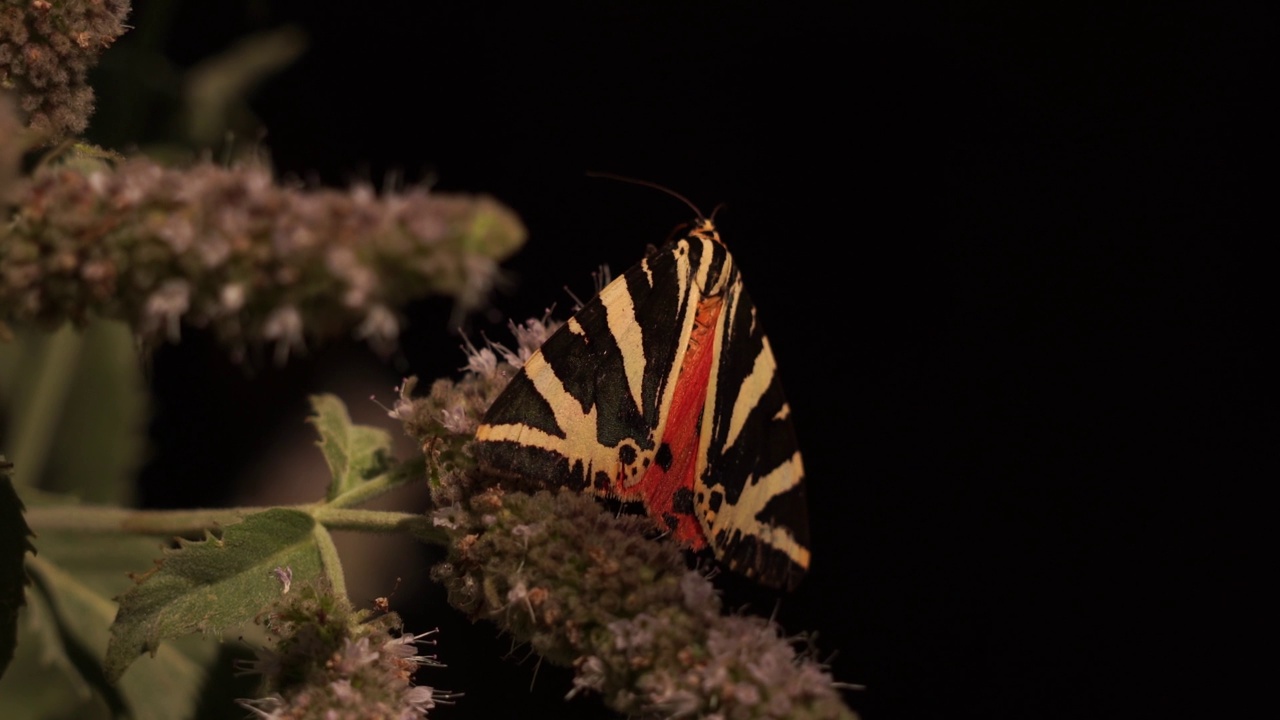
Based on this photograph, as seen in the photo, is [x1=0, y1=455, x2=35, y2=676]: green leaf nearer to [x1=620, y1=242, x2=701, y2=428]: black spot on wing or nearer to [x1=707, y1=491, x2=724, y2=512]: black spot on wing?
[x1=620, y1=242, x2=701, y2=428]: black spot on wing

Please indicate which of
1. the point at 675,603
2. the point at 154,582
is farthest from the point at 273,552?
the point at 675,603

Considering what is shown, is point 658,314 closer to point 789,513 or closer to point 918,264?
point 789,513

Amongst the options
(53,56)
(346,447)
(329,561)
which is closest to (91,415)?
(346,447)

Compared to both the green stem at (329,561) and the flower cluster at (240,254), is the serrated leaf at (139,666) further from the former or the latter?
the flower cluster at (240,254)

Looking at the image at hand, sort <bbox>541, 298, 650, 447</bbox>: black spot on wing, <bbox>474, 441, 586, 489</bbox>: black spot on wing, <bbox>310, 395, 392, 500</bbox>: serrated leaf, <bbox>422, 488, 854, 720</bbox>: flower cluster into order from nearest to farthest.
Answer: <bbox>422, 488, 854, 720</bbox>: flower cluster
<bbox>474, 441, 586, 489</bbox>: black spot on wing
<bbox>541, 298, 650, 447</bbox>: black spot on wing
<bbox>310, 395, 392, 500</bbox>: serrated leaf

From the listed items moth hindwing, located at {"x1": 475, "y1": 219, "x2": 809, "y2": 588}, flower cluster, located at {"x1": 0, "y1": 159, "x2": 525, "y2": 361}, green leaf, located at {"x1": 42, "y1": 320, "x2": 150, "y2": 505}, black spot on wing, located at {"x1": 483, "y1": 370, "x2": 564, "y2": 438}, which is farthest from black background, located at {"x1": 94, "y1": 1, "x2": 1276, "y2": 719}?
flower cluster, located at {"x1": 0, "y1": 159, "x2": 525, "y2": 361}
